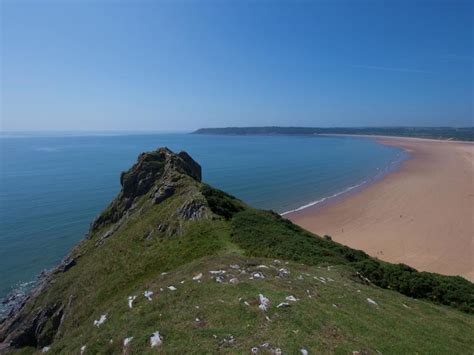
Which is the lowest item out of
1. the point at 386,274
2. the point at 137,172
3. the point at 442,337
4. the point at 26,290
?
the point at 26,290

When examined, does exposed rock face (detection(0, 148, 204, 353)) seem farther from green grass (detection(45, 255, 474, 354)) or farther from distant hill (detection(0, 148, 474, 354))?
green grass (detection(45, 255, 474, 354))

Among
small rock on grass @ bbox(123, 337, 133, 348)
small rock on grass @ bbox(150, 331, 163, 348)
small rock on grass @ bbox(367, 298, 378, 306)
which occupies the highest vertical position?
small rock on grass @ bbox(150, 331, 163, 348)

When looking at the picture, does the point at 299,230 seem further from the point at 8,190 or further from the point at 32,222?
the point at 8,190

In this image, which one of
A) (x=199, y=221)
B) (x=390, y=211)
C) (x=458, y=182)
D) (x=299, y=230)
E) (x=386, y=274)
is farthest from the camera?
(x=458, y=182)

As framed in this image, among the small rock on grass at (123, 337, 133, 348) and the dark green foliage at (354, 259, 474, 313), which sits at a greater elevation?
the small rock on grass at (123, 337, 133, 348)

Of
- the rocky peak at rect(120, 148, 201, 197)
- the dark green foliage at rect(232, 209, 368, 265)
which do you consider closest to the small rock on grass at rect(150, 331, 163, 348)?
the dark green foliage at rect(232, 209, 368, 265)

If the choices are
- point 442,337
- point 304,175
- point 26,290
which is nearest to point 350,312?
point 442,337
